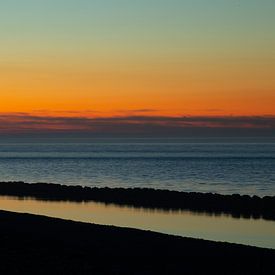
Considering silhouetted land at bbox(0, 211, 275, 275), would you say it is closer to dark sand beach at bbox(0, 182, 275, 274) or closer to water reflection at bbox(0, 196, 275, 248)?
dark sand beach at bbox(0, 182, 275, 274)

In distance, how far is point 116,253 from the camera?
23.4 meters

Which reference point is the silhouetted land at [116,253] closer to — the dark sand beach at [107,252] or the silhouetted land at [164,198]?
the dark sand beach at [107,252]

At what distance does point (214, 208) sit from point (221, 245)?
1744 centimetres

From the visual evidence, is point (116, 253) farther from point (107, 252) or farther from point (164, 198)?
point (164, 198)

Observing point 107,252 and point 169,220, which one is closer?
point 107,252

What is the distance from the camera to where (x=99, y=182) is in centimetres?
7506

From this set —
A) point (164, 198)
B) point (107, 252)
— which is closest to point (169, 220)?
point (164, 198)

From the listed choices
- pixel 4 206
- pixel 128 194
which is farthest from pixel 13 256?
pixel 128 194

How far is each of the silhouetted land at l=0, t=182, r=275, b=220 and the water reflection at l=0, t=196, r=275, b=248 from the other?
71.1 inches

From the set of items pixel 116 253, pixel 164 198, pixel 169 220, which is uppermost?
pixel 116 253

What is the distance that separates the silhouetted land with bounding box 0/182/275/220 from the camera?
41812 mm

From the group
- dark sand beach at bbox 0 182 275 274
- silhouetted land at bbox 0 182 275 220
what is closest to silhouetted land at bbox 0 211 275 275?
dark sand beach at bbox 0 182 275 274

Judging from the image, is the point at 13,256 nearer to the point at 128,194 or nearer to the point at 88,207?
the point at 88,207

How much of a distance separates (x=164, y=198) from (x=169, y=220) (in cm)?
1135
